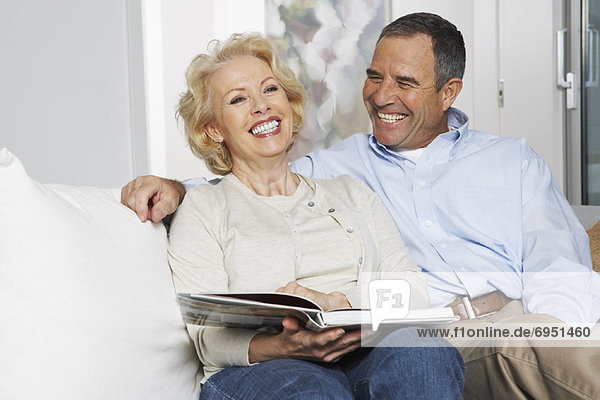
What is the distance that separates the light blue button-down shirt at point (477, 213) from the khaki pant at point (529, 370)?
27 centimetres

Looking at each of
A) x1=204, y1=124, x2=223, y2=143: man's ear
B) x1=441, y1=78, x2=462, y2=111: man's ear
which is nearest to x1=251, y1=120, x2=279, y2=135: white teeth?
x1=204, y1=124, x2=223, y2=143: man's ear

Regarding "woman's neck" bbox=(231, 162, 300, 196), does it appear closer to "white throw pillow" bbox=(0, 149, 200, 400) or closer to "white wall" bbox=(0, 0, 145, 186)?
"white throw pillow" bbox=(0, 149, 200, 400)

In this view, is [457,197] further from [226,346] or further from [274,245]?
[226,346]

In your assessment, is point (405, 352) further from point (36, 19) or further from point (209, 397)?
point (36, 19)

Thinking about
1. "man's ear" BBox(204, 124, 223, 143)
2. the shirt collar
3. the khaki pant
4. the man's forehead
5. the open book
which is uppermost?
the man's forehead

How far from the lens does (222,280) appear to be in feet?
4.66

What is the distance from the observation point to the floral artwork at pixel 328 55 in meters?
3.27

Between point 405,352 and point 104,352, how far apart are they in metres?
0.53

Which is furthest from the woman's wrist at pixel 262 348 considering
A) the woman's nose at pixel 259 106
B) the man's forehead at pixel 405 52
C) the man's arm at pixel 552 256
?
the man's forehead at pixel 405 52

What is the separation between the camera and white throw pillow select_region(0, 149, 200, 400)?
1.10 meters

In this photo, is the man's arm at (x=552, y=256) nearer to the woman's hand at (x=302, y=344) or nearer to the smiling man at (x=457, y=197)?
the smiling man at (x=457, y=197)

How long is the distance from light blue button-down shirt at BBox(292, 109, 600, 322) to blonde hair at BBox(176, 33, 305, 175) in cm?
30

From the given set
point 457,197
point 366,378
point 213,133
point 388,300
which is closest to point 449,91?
point 457,197

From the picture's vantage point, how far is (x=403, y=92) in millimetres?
2027
